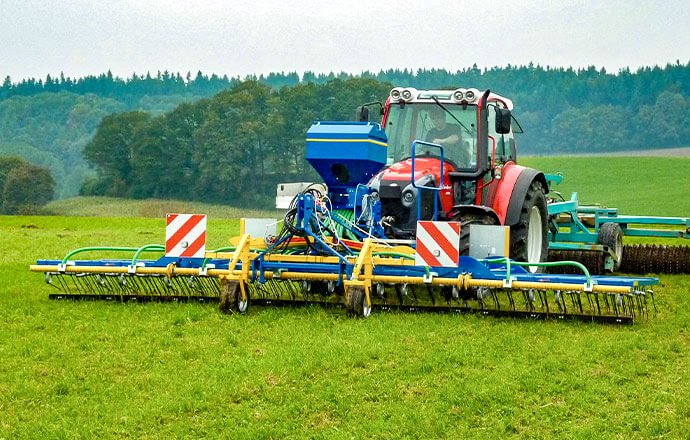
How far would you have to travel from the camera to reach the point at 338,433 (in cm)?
523

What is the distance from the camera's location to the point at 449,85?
85250 millimetres

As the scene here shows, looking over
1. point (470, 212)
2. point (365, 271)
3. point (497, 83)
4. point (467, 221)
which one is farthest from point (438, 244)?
point (497, 83)

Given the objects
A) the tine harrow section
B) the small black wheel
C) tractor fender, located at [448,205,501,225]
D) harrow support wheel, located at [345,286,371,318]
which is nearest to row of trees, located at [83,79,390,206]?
the small black wheel

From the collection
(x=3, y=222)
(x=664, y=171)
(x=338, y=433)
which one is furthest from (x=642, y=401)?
(x=664, y=171)

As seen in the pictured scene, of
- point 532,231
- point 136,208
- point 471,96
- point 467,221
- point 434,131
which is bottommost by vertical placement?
point 136,208

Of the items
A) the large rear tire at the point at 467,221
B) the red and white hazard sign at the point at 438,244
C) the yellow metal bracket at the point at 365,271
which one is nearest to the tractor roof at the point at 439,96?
the large rear tire at the point at 467,221

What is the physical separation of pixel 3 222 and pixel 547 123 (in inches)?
2848

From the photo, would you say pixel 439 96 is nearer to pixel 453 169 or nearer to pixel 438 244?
pixel 453 169

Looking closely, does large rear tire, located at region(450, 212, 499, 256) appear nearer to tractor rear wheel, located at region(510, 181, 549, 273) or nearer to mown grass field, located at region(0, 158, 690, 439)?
tractor rear wheel, located at region(510, 181, 549, 273)

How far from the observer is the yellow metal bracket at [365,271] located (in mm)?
8180

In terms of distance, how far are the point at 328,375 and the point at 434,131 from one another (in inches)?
196

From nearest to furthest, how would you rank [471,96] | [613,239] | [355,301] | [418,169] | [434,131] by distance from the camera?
[355,301], [418,169], [471,96], [434,131], [613,239]

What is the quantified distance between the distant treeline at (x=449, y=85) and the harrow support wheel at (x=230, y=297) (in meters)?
48.7

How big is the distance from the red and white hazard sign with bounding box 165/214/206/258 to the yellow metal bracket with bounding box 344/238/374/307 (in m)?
1.82
